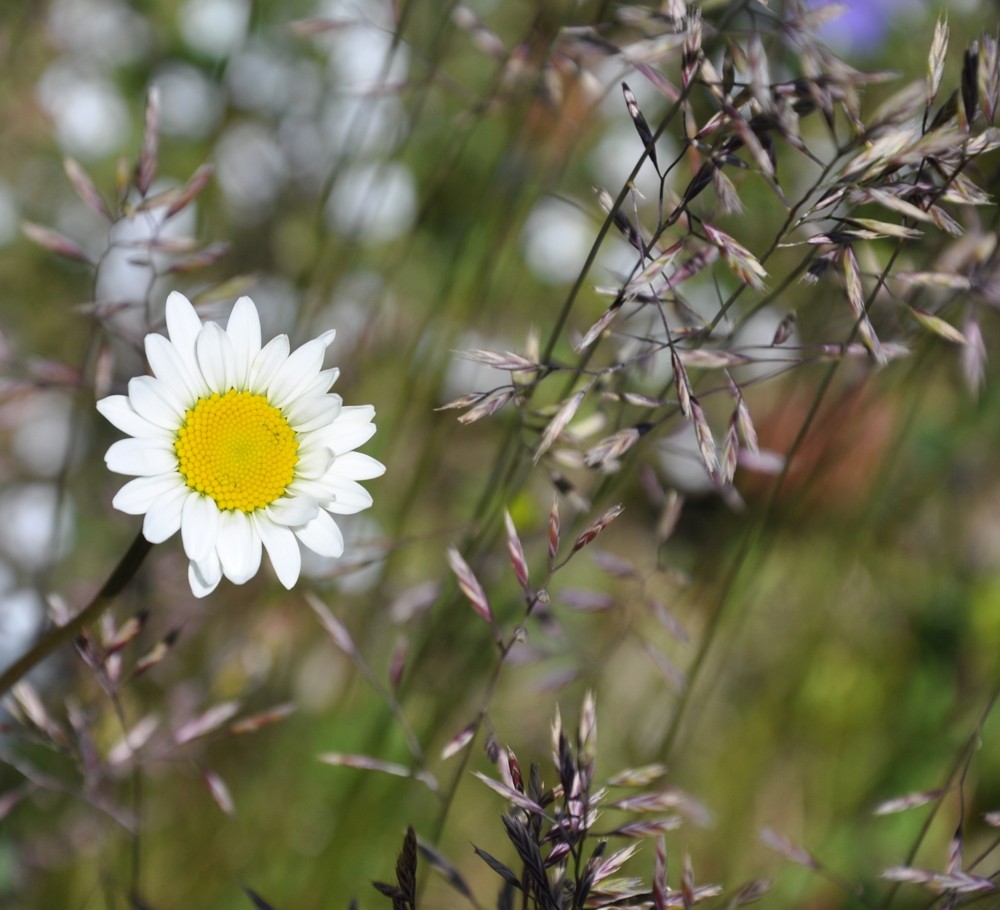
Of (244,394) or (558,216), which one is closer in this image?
(244,394)

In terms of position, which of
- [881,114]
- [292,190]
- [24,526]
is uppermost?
[881,114]

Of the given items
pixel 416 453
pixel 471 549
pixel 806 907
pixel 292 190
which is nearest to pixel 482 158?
pixel 292 190

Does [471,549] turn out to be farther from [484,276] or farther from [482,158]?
[482,158]

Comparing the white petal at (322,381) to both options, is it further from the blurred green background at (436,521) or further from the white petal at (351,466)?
the blurred green background at (436,521)

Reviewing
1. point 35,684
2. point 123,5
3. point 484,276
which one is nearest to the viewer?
point 484,276

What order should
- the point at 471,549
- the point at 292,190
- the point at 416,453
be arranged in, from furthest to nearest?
1. the point at 292,190
2. the point at 416,453
3. the point at 471,549

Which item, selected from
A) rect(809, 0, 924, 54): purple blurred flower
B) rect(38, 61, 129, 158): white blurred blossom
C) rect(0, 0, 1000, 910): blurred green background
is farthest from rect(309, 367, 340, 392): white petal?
rect(809, 0, 924, 54): purple blurred flower

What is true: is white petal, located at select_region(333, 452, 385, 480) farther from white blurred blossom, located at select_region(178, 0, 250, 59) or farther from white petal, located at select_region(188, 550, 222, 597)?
white blurred blossom, located at select_region(178, 0, 250, 59)

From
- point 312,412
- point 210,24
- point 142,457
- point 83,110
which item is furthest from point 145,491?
point 210,24
